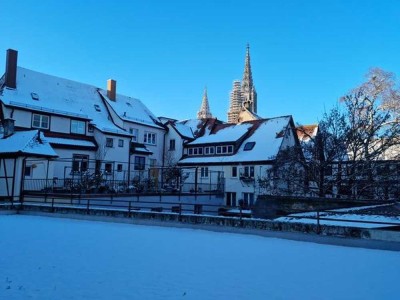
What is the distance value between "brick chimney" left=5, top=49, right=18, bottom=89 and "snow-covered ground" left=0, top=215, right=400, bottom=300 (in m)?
22.4

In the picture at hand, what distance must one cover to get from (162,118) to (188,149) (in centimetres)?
902

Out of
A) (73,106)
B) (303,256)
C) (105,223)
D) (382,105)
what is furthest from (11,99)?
(382,105)

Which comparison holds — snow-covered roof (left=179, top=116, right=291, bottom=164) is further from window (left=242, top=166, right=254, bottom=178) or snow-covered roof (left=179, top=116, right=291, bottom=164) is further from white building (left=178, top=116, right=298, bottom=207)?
window (left=242, top=166, right=254, bottom=178)

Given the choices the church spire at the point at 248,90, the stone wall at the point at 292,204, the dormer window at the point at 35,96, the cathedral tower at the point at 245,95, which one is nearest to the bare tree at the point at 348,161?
the stone wall at the point at 292,204

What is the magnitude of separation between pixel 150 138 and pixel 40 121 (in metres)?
14.7

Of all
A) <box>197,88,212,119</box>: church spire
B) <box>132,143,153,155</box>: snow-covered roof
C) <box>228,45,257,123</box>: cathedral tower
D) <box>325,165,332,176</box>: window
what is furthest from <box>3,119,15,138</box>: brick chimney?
<box>197,88,212,119</box>: church spire

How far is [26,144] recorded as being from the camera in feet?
78.8

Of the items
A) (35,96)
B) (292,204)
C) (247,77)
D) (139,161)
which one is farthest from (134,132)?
(247,77)

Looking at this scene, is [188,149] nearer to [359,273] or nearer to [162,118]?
[162,118]

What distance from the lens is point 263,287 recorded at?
7.00m

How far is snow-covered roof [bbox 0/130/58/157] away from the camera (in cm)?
2364

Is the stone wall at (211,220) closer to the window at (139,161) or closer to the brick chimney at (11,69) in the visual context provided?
the brick chimney at (11,69)

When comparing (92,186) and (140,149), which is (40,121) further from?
(140,149)

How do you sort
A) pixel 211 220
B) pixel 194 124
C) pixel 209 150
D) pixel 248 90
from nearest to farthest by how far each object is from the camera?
pixel 211 220, pixel 209 150, pixel 194 124, pixel 248 90
